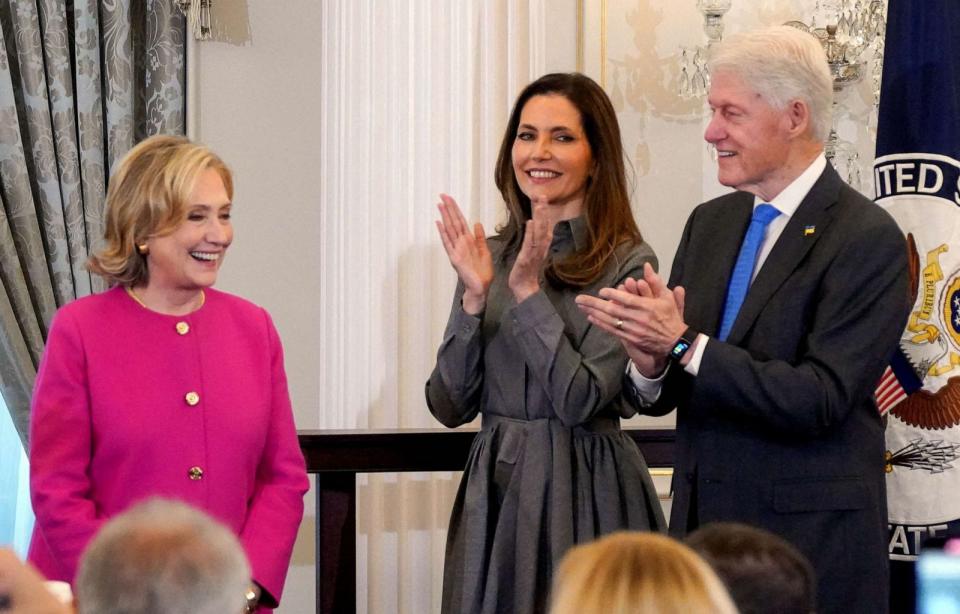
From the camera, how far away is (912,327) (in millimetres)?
3254

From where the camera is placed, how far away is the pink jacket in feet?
8.91

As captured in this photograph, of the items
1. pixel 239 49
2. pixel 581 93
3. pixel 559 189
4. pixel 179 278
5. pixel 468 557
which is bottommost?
pixel 468 557

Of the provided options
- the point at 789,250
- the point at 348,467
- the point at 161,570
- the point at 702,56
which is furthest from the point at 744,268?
the point at 702,56

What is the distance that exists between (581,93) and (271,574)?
130cm

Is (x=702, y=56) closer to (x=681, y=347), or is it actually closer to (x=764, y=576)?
(x=681, y=347)

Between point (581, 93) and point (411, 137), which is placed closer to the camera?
point (581, 93)

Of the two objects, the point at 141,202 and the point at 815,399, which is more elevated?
the point at 141,202

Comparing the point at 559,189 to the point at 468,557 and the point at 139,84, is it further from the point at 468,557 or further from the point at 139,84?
the point at 139,84

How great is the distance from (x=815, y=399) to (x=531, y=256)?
28.2 inches

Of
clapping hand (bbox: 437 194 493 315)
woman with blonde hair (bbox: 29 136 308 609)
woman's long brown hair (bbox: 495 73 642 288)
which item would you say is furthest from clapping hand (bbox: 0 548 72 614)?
woman's long brown hair (bbox: 495 73 642 288)

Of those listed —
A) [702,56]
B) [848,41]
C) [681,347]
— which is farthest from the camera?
[702,56]

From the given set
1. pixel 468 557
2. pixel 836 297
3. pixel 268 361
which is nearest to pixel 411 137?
pixel 268 361

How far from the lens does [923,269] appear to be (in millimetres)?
3336

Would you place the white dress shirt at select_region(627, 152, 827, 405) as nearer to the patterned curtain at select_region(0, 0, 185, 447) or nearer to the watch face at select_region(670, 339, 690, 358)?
the watch face at select_region(670, 339, 690, 358)
